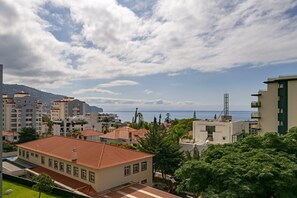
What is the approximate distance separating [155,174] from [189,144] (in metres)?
7.52

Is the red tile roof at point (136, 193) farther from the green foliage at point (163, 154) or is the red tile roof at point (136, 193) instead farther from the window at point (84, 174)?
the green foliage at point (163, 154)

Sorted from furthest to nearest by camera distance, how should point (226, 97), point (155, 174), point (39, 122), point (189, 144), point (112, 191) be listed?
point (39, 122)
point (226, 97)
point (189, 144)
point (155, 174)
point (112, 191)

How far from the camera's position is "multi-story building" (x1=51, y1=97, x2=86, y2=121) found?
12794 cm

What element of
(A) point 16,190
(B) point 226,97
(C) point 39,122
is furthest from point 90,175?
(C) point 39,122

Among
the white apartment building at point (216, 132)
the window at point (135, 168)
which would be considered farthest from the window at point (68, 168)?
the white apartment building at point (216, 132)

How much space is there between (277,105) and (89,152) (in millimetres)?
30051

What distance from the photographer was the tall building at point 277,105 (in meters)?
→ 38.2

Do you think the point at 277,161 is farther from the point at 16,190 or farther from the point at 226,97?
the point at 226,97

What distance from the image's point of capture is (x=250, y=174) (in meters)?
15.3

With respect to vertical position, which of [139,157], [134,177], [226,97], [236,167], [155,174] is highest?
[226,97]

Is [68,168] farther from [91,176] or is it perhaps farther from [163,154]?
[163,154]

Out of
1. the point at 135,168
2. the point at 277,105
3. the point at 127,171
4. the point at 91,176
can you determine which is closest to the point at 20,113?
the point at 135,168

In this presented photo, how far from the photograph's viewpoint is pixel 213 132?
47219 millimetres

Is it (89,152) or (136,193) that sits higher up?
(89,152)
